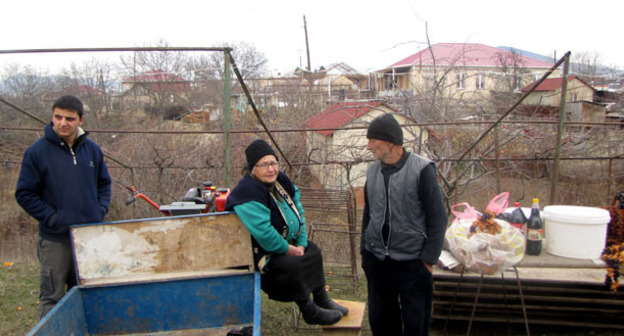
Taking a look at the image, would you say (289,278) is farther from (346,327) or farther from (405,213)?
(405,213)

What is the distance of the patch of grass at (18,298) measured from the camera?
3697mm

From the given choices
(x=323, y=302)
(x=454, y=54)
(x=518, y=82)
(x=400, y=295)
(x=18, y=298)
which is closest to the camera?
(x=400, y=295)

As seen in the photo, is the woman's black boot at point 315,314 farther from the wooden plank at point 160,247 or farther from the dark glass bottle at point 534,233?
the dark glass bottle at point 534,233

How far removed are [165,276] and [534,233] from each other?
2.82 m

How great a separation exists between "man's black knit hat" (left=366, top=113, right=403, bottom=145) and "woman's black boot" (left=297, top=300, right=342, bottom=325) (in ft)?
4.14

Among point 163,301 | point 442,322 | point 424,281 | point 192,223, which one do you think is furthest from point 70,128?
point 442,322

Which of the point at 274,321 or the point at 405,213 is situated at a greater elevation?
the point at 405,213

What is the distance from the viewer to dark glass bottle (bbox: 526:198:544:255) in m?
3.26

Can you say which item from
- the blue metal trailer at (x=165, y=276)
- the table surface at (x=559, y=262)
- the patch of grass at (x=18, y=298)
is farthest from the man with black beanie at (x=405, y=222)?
the patch of grass at (x=18, y=298)

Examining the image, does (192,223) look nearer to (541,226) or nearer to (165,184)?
(541,226)

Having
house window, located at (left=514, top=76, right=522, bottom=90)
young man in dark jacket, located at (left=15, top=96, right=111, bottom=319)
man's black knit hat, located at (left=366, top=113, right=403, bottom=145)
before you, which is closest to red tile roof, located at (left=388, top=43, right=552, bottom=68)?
house window, located at (left=514, top=76, right=522, bottom=90)

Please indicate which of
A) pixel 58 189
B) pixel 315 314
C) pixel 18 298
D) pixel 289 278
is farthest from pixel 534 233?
pixel 18 298

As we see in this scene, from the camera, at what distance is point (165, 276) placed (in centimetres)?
283

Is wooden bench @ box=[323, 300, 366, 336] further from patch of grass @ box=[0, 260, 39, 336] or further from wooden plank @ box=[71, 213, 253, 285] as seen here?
patch of grass @ box=[0, 260, 39, 336]
